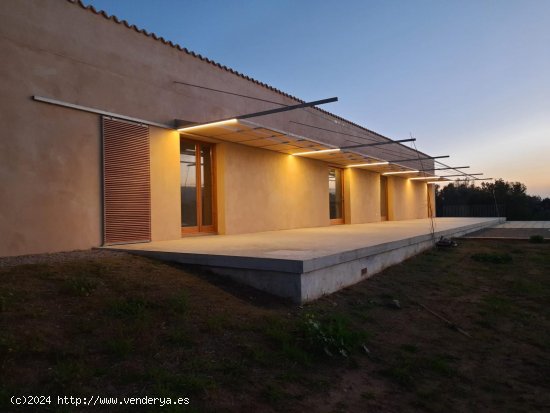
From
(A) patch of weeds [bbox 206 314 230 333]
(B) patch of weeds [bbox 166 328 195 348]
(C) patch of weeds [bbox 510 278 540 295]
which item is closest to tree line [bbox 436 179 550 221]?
(C) patch of weeds [bbox 510 278 540 295]

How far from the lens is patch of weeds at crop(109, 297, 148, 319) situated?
134 inches

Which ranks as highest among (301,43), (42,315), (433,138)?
(301,43)

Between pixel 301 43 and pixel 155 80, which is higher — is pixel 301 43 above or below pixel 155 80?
above

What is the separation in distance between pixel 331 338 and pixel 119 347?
1.80 metres

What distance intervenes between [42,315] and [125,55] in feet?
18.0

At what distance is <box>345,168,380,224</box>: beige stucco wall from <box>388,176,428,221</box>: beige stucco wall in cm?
202

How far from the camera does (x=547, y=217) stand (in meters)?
A: 26.9

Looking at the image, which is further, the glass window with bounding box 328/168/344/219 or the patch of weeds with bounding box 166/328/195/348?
the glass window with bounding box 328/168/344/219

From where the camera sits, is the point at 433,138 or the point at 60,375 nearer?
the point at 60,375

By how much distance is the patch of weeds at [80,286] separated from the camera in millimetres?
3691

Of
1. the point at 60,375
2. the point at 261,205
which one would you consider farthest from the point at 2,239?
the point at 261,205

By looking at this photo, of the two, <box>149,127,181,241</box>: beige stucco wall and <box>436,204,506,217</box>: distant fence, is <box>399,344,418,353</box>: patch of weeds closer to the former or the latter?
<box>149,127,181,241</box>: beige stucco wall

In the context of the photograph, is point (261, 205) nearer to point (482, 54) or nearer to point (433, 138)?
point (482, 54)

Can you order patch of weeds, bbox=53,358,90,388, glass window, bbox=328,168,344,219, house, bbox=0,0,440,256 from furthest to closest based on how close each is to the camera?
glass window, bbox=328,168,344,219 < house, bbox=0,0,440,256 < patch of weeds, bbox=53,358,90,388
